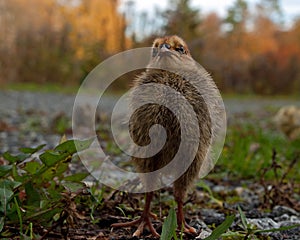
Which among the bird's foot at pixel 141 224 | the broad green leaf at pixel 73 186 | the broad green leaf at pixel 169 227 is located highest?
the broad green leaf at pixel 73 186

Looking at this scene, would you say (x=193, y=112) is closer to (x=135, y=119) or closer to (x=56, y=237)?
(x=135, y=119)

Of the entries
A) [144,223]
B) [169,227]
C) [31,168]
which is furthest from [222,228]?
[31,168]

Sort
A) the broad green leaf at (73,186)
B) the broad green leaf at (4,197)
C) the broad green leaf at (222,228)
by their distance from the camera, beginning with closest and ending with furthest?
1. the broad green leaf at (222,228)
2. the broad green leaf at (4,197)
3. the broad green leaf at (73,186)

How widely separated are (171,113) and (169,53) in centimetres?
34

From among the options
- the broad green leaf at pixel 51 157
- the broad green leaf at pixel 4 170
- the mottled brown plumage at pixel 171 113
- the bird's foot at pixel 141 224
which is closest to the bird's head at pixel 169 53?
the mottled brown plumage at pixel 171 113

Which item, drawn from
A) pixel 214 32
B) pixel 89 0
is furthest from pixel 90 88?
pixel 214 32

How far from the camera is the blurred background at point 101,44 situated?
2959 cm

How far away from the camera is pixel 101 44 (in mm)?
28312

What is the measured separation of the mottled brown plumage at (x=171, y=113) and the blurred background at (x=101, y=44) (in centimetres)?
2129

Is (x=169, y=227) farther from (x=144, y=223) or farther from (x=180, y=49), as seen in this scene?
(x=180, y=49)

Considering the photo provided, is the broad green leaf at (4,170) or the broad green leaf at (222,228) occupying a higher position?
the broad green leaf at (4,170)

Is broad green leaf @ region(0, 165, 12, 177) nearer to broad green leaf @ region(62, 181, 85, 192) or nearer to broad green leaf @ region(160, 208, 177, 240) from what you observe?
broad green leaf @ region(62, 181, 85, 192)

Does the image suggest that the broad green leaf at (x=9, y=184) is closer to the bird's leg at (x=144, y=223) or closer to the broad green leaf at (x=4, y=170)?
the broad green leaf at (x=4, y=170)

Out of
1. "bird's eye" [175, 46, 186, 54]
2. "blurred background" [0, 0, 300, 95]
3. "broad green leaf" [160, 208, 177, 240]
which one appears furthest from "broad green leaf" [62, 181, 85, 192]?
"blurred background" [0, 0, 300, 95]
